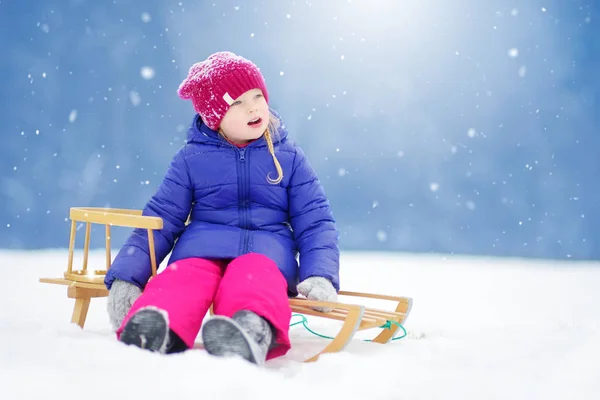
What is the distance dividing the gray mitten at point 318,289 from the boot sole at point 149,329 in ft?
1.29

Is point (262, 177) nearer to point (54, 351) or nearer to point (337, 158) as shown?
point (54, 351)

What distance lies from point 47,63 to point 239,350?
288 cm

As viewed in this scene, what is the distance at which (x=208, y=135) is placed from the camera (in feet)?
5.78

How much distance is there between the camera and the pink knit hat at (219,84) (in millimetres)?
1701

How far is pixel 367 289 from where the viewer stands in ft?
9.18

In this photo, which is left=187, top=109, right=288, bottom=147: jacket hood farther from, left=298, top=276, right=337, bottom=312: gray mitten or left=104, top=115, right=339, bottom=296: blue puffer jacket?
left=298, top=276, right=337, bottom=312: gray mitten

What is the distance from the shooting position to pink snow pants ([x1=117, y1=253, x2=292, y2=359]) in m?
1.32

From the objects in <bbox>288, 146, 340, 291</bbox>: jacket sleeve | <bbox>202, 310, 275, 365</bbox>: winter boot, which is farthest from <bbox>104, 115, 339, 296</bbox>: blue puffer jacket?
<bbox>202, 310, 275, 365</bbox>: winter boot

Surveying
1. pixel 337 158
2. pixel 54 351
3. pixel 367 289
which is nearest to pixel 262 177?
pixel 54 351

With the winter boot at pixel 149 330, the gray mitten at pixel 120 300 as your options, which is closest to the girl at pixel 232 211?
the gray mitten at pixel 120 300

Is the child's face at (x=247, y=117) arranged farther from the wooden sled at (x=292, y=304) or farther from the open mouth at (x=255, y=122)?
the wooden sled at (x=292, y=304)

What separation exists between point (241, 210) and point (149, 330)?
51 centimetres

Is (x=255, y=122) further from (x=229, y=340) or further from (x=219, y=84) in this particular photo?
(x=229, y=340)

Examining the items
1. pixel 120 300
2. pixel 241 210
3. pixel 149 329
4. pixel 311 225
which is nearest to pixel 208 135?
pixel 241 210
